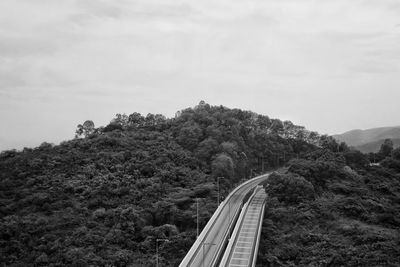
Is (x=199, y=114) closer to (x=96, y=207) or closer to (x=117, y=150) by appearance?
(x=117, y=150)

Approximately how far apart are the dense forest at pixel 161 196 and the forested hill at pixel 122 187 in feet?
0.63

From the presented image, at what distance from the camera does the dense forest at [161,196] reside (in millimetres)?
51719

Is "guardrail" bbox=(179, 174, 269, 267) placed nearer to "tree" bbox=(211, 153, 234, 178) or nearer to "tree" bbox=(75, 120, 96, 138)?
"tree" bbox=(211, 153, 234, 178)

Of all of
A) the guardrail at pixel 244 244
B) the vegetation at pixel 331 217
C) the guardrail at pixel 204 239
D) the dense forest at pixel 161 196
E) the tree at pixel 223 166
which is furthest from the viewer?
the tree at pixel 223 166

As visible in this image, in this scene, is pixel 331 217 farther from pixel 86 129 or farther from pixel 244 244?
pixel 86 129

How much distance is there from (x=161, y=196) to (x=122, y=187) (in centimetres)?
697

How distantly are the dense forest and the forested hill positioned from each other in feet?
0.63

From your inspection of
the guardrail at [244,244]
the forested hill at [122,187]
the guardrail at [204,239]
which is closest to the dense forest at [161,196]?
the forested hill at [122,187]

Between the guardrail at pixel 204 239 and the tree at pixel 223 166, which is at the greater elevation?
the tree at pixel 223 166

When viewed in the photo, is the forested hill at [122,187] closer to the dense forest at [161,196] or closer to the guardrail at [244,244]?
the dense forest at [161,196]

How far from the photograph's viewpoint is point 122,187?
221 feet

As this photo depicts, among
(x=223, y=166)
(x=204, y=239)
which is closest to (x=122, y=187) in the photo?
(x=204, y=239)

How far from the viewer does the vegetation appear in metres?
49.8

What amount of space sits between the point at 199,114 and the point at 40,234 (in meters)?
54.6
